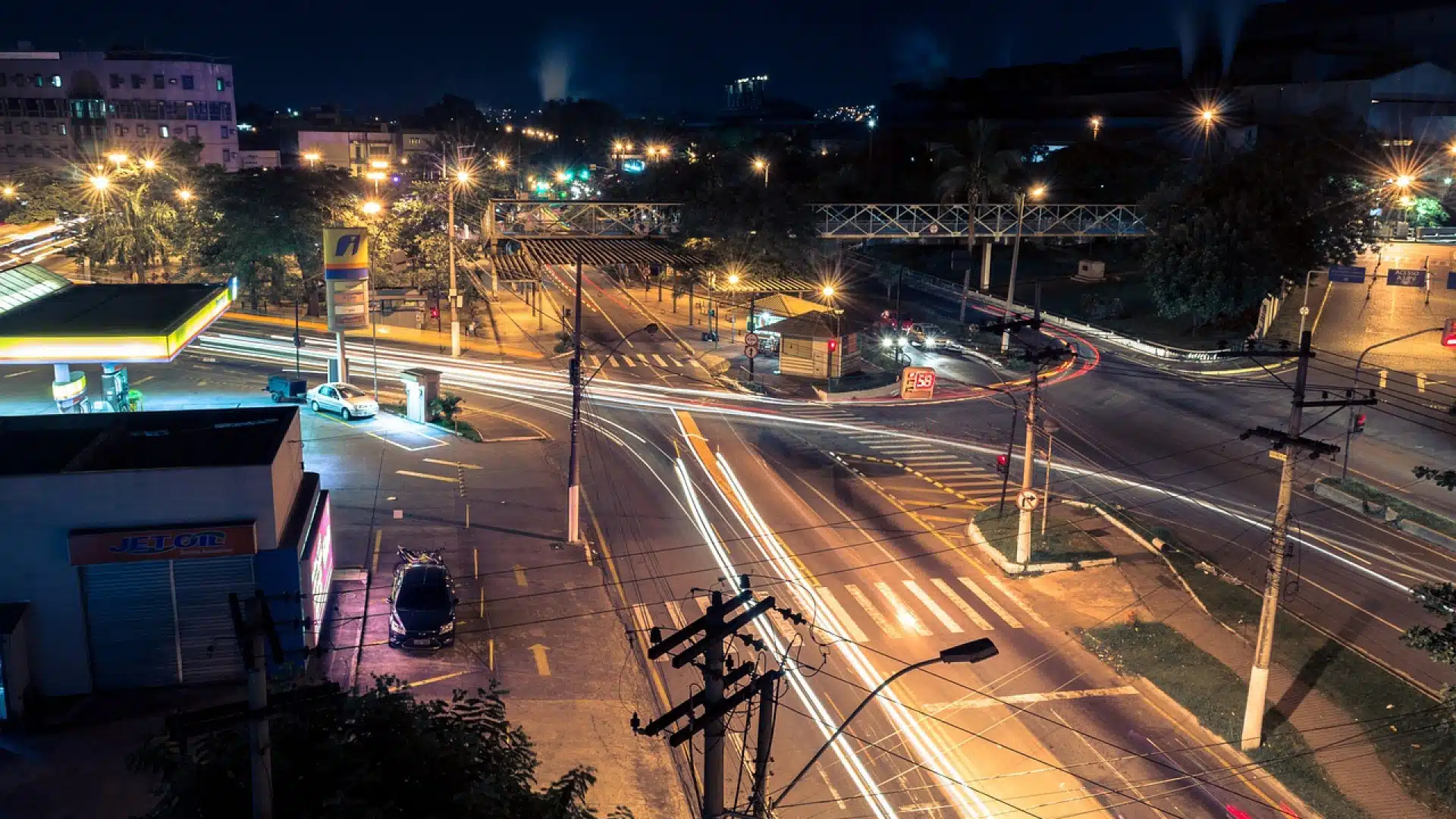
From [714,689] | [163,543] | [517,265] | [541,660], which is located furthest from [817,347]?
[714,689]

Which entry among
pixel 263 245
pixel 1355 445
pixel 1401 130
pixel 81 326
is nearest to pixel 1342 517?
pixel 1355 445

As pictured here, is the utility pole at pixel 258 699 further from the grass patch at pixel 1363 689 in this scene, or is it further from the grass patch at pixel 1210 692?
the grass patch at pixel 1363 689

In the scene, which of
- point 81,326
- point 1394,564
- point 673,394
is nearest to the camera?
point 1394,564

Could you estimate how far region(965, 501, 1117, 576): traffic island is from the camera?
90.4 ft

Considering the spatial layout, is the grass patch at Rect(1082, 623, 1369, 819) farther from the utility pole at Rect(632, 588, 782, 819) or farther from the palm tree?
the palm tree

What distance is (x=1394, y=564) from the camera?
91.4ft

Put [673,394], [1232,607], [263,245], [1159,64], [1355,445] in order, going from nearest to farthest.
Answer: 1. [1232,607]
2. [1355,445]
3. [673,394]
4. [263,245]
5. [1159,64]

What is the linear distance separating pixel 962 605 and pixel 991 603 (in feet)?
2.38

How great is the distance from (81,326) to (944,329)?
39.6m

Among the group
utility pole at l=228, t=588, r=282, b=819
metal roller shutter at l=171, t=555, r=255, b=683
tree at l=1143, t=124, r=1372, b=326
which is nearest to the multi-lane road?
metal roller shutter at l=171, t=555, r=255, b=683

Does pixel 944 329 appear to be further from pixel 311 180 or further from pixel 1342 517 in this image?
pixel 311 180

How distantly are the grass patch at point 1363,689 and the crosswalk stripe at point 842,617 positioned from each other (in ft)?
26.3

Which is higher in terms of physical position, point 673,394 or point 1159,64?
point 1159,64

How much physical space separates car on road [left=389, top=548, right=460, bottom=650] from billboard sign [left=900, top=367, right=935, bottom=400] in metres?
24.9
